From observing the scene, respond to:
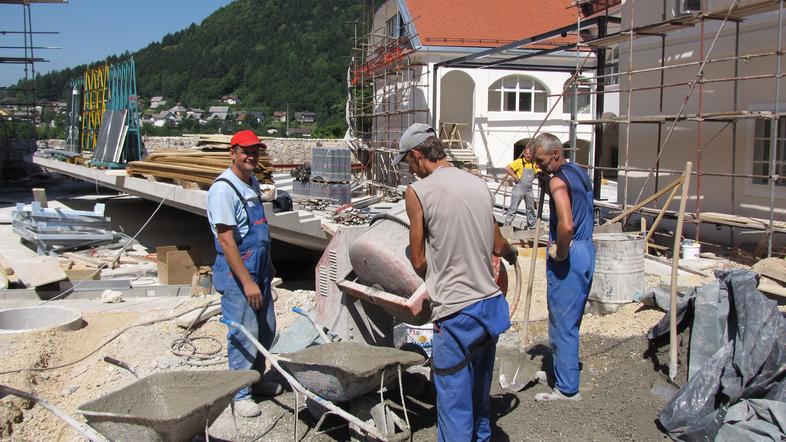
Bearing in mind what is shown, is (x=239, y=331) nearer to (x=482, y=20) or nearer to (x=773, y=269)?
(x=773, y=269)

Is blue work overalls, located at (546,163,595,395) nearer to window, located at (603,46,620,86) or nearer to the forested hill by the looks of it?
window, located at (603,46,620,86)

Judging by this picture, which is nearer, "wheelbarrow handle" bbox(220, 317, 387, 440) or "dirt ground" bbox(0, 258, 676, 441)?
"wheelbarrow handle" bbox(220, 317, 387, 440)

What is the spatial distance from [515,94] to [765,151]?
13.2m

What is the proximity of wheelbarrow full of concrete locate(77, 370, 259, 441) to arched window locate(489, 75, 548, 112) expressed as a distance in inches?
807

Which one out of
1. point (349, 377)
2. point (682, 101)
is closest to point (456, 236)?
point (349, 377)

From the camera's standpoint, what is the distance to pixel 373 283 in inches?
180

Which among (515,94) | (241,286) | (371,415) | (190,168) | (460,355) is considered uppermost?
(515,94)

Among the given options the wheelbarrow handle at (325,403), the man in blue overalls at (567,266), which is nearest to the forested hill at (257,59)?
the man in blue overalls at (567,266)

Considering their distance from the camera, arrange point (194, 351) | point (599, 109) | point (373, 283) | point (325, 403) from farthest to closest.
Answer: point (599, 109)
point (194, 351)
point (373, 283)
point (325, 403)

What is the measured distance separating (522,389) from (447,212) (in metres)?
2.24

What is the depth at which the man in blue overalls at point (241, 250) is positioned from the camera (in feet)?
15.0

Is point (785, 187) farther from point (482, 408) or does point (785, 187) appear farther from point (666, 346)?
point (482, 408)

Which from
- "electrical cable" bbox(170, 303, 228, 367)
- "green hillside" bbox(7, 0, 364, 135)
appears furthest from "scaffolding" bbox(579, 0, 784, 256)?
"green hillside" bbox(7, 0, 364, 135)

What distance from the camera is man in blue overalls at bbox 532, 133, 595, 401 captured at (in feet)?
15.2
